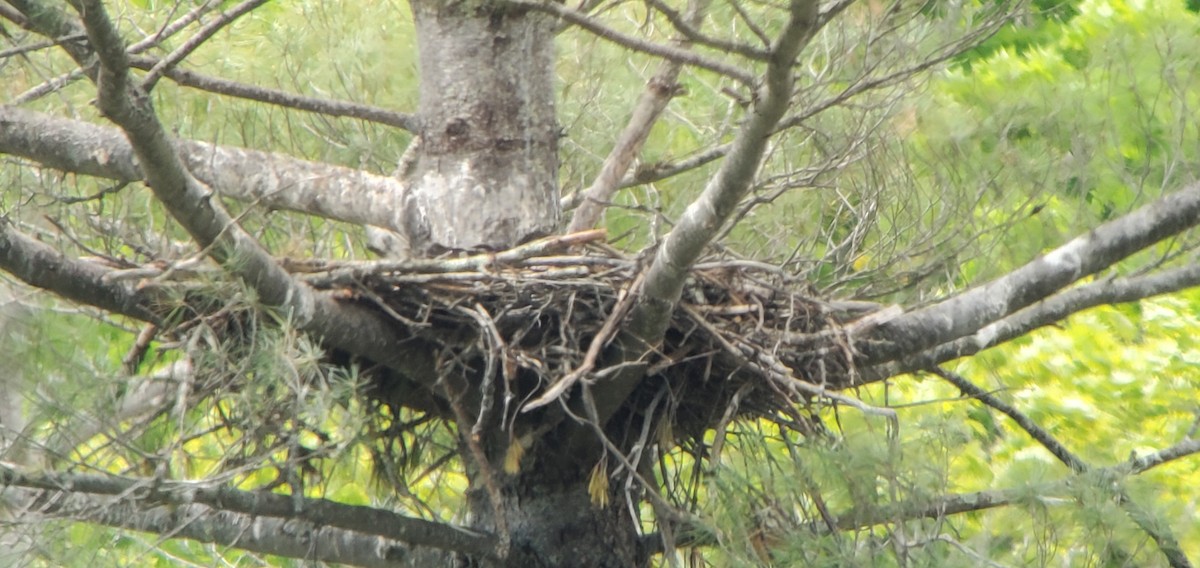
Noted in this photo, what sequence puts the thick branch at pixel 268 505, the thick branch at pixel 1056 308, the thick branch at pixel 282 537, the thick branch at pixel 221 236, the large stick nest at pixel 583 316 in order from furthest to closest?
the thick branch at pixel 282 537 → the thick branch at pixel 1056 308 → the large stick nest at pixel 583 316 → the thick branch at pixel 268 505 → the thick branch at pixel 221 236

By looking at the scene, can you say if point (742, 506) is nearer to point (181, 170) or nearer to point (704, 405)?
→ point (704, 405)

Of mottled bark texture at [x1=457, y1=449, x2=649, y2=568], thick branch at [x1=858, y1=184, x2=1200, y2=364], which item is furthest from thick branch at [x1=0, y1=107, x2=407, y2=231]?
thick branch at [x1=858, y1=184, x2=1200, y2=364]

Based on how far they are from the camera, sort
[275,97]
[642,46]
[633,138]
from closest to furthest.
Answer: [642,46] < [275,97] < [633,138]

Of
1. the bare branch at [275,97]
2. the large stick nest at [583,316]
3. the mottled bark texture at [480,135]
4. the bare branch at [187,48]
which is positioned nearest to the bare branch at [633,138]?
the mottled bark texture at [480,135]

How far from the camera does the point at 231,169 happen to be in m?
3.63

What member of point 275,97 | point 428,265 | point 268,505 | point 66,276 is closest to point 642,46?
point 428,265

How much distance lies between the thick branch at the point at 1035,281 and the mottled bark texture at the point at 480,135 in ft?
3.22

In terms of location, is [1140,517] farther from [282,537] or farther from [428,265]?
[282,537]

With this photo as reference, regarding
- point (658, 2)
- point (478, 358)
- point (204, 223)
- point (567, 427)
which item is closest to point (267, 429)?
point (204, 223)

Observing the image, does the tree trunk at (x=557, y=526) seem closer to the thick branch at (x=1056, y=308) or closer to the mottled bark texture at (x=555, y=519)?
the mottled bark texture at (x=555, y=519)

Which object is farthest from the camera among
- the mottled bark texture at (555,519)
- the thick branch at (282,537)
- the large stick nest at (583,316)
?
the mottled bark texture at (555,519)

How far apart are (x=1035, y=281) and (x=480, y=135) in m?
1.48

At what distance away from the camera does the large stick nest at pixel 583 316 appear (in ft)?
10.5

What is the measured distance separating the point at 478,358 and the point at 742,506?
2.39ft
